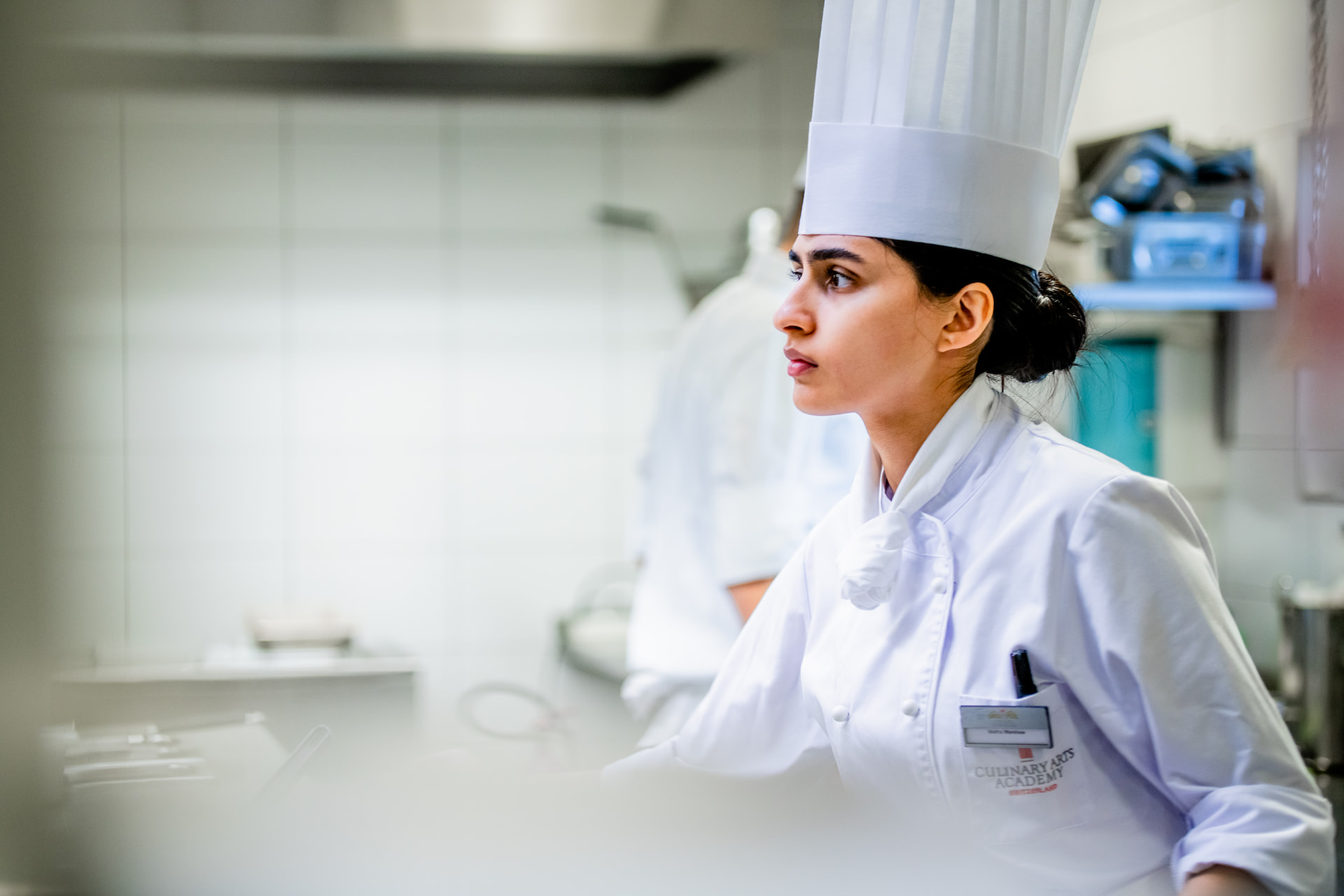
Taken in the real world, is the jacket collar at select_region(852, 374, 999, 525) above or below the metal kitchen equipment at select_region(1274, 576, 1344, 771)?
above

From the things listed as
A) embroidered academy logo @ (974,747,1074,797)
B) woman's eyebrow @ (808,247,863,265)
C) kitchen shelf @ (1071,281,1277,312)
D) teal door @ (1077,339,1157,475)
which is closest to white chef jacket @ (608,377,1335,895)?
embroidered academy logo @ (974,747,1074,797)

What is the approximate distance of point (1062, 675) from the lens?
66cm

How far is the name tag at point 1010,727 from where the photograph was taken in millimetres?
658

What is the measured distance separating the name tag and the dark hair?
240 millimetres

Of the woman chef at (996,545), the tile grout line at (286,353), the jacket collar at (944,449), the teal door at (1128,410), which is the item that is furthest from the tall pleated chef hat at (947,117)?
the tile grout line at (286,353)

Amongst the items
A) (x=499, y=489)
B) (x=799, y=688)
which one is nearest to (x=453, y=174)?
(x=499, y=489)

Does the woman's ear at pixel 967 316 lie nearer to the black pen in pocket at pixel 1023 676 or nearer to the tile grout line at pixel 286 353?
the black pen in pocket at pixel 1023 676

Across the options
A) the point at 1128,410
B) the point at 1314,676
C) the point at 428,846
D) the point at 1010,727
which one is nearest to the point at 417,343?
the point at 1128,410

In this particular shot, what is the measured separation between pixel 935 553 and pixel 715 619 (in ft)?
2.51

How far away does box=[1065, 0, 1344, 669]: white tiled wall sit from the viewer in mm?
1595

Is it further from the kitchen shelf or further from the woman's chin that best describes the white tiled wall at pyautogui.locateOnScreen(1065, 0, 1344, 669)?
the woman's chin

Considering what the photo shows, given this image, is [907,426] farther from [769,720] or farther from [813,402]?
[769,720]

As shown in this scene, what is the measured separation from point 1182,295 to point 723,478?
2.84ft

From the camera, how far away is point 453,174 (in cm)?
273
